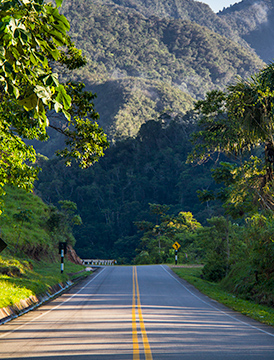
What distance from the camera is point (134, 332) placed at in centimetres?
974

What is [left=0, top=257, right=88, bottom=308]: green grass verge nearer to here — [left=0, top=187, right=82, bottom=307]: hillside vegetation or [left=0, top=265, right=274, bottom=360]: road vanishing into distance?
[left=0, top=187, right=82, bottom=307]: hillside vegetation

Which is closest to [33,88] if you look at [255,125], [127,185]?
[255,125]

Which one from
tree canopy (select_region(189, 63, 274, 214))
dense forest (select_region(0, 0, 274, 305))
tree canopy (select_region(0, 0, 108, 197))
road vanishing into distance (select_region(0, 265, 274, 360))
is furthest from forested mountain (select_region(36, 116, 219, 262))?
tree canopy (select_region(0, 0, 108, 197))

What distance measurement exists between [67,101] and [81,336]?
251 inches

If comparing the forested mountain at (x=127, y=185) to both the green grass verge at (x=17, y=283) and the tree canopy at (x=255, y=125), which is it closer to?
the green grass verge at (x=17, y=283)

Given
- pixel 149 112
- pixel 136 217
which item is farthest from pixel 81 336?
pixel 149 112

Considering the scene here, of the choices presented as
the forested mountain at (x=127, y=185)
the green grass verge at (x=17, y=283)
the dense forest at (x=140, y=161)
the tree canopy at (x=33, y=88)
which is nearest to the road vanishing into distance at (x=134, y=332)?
the green grass verge at (x=17, y=283)

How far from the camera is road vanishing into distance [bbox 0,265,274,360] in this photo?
7617 mm

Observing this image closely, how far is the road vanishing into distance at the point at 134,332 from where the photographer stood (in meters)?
7.62

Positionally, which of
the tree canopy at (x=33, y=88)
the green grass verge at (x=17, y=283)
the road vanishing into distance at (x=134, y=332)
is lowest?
the road vanishing into distance at (x=134, y=332)

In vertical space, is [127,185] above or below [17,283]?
above

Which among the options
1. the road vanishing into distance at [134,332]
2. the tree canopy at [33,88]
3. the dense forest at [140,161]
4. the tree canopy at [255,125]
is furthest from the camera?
the tree canopy at [255,125]

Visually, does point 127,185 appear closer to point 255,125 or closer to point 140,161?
point 140,161

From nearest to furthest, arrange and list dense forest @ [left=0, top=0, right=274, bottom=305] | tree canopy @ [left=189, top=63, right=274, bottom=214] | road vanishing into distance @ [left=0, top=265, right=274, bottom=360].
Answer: dense forest @ [left=0, top=0, right=274, bottom=305]
road vanishing into distance @ [left=0, top=265, right=274, bottom=360]
tree canopy @ [left=189, top=63, right=274, bottom=214]
